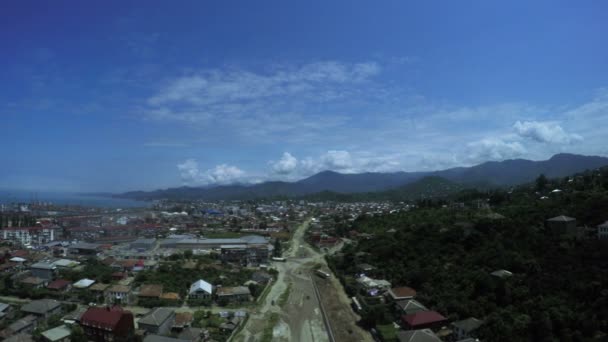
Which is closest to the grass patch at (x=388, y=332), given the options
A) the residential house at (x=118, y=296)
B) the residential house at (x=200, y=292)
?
the residential house at (x=200, y=292)

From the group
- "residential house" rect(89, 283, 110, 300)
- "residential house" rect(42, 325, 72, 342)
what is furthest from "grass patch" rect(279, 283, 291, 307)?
"residential house" rect(89, 283, 110, 300)

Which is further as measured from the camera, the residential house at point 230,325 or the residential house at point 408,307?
the residential house at point 408,307

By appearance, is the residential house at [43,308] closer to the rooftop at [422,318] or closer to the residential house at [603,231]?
the rooftop at [422,318]

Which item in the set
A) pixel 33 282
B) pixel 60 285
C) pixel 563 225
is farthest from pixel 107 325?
pixel 563 225

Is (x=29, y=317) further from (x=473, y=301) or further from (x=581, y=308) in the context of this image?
(x=581, y=308)

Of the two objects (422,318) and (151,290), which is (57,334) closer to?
(151,290)

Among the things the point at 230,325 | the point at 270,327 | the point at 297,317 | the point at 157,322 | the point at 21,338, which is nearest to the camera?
the point at 21,338

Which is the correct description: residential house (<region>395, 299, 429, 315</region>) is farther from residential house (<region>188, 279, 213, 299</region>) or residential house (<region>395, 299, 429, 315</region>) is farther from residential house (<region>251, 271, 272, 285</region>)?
residential house (<region>188, 279, 213, 299</region>)
